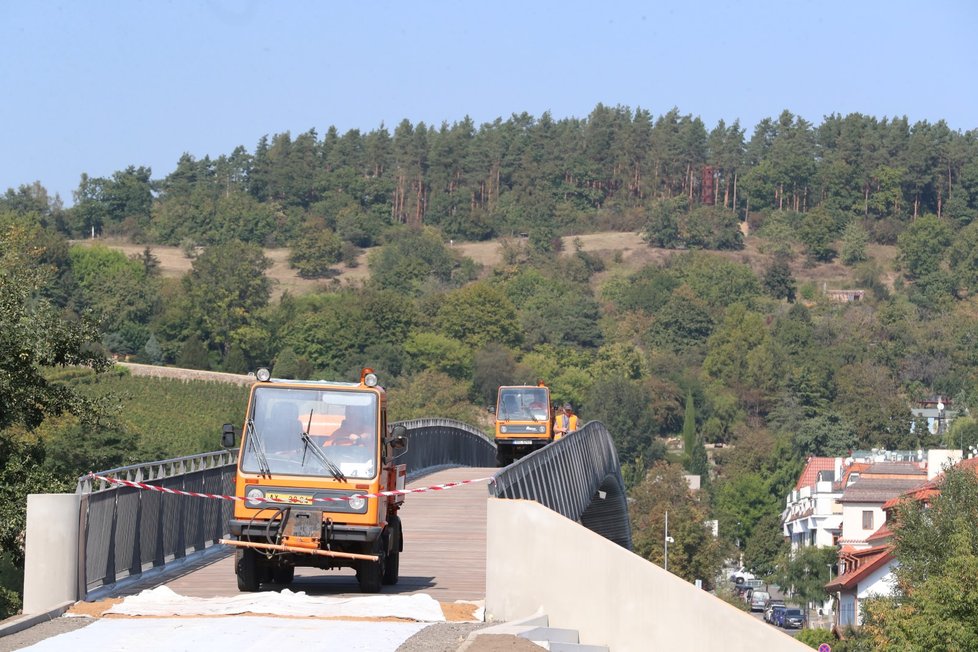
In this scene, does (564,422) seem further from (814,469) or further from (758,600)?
(814,469)

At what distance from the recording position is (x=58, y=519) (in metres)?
15.9

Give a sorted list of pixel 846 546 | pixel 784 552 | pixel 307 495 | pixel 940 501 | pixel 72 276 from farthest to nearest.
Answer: pixel 72 276
pixel 784 552
pixel 846 546
pixel 940 501
pixel 307 495

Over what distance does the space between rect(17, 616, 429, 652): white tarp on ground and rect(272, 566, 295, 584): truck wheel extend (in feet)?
11.3

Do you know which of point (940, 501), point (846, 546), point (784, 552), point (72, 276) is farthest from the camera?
point (72, 276)

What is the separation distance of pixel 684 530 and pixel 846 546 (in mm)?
9549

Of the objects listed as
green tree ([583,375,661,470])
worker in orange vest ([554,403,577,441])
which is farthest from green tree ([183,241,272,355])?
worker in orange vest ([554,403,577,441])

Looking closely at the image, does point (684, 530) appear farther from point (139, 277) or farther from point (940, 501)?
point (139, 277)

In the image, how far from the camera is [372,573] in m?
17.6

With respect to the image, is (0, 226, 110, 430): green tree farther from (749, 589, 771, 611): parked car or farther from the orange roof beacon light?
(749, 589, 771, 611): parked car

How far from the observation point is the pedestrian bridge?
14.2 meters

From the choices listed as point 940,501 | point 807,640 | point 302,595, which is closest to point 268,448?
point 302,595

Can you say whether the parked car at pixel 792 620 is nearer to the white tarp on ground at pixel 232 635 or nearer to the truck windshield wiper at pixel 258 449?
the truck windshield wiper at pixel 258 449

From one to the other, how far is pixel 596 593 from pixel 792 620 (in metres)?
66.1

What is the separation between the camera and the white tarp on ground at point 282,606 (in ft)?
49.9
